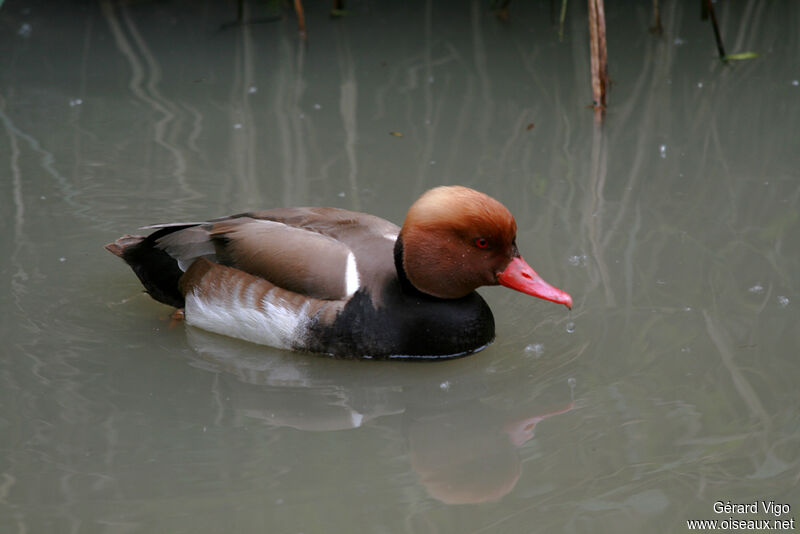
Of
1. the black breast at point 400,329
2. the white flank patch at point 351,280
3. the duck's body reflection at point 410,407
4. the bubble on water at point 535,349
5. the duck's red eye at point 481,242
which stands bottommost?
the duck's body reflection at point 410,407

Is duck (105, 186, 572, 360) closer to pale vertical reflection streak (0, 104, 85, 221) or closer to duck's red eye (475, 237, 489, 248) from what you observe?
duck's red eye (475, 237, 489, 248)

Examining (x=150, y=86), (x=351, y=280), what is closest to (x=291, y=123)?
(x=150, y=86)

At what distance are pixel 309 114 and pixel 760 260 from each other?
3.62 metres

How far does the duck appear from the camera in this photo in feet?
14.4

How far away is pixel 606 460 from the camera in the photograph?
12.2 feet

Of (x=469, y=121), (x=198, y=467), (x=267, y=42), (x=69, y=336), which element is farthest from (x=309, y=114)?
(x=198, y=467)

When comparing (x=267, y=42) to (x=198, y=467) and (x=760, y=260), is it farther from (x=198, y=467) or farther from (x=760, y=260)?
(x=198, y=467)

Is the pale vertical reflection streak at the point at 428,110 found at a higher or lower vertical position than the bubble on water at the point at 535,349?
higher

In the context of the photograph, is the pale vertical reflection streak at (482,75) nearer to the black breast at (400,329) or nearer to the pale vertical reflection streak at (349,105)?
the pale vertical reflection streak at (349,105)

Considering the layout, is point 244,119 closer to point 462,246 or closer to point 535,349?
point 462,246

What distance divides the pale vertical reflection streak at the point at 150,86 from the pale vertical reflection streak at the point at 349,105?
1.00 m

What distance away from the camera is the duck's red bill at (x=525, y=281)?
4.40 metres

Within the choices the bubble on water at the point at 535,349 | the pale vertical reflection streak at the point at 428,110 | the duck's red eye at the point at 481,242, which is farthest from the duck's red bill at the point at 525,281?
the pale vertical reflection streak at the point at 428,110

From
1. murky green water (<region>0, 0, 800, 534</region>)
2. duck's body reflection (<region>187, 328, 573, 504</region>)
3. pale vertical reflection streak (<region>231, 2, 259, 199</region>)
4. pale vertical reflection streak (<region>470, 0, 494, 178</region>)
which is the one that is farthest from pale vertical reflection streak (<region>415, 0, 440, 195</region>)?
duck's body reflection (<region>187, 328, 573, 504</region>)
